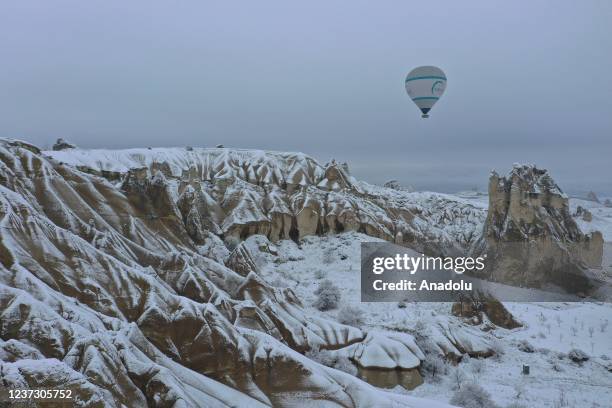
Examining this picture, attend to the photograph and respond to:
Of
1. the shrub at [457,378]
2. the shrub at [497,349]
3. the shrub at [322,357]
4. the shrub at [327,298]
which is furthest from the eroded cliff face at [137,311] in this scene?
the shrub at [497,349]

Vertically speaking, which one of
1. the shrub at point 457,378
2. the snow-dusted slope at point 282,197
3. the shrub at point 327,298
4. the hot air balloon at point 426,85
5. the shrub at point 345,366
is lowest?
the shrub at point 457,378

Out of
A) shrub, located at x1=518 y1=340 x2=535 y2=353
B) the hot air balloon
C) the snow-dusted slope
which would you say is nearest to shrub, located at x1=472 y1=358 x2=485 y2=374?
shrub, located at x1=518 y1=340 x2=535 y2=353

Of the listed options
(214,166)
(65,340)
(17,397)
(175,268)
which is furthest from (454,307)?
(214,166)

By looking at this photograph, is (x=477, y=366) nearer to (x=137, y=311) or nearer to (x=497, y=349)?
(x=497, y=349)

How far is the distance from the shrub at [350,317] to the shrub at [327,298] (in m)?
1.77

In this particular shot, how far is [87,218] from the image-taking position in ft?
86.7

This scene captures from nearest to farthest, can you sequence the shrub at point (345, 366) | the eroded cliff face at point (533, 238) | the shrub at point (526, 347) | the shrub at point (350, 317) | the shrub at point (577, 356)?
the shrub at point (345, 366) → the shrub at point (577, 356) → the shrub at point (526, 347) → the shrub at point (350, 317) → the eroded cliff face at point (533, 238)

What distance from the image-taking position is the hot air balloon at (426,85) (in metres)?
39.9

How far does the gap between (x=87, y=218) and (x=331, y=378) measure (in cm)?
1828

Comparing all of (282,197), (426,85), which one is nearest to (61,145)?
(282,197)

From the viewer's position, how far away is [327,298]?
3128 cm

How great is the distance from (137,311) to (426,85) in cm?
3194

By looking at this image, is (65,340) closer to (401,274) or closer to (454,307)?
(454,307)

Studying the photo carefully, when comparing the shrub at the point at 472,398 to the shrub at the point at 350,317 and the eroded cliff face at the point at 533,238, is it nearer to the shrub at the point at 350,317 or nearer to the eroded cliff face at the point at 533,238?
the shrub at the point at 350,317
